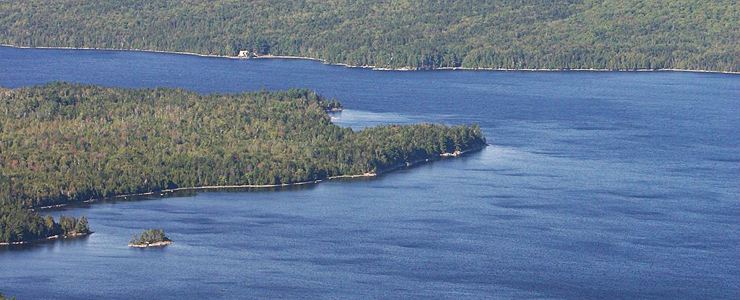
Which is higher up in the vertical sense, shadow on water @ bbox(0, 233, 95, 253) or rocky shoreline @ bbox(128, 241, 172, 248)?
shadow on water @ bbox(0, 233, 95, 253)

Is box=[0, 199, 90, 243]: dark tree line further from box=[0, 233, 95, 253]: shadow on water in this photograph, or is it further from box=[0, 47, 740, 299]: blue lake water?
box=[0, 47, 740, 299]: blue lake water

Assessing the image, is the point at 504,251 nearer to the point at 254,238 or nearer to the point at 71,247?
the point at 254,238

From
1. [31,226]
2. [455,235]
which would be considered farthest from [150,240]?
[455,235]

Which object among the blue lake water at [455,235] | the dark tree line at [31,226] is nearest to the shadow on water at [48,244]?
the blue lake water at [455,235]

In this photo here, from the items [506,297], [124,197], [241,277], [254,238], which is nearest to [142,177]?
[124,197]

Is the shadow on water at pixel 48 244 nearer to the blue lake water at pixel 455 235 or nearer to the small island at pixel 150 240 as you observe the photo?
the blue lake water at pixel 455 235

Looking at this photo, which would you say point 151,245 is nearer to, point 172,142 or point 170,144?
point 170,144

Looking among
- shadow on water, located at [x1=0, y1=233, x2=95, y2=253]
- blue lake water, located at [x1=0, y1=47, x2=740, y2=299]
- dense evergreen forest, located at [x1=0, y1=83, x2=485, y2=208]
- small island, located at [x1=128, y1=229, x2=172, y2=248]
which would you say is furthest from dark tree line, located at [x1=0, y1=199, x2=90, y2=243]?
dense evergreen forest, located at [x1=0, y1=83, x2=485, y2=208]
